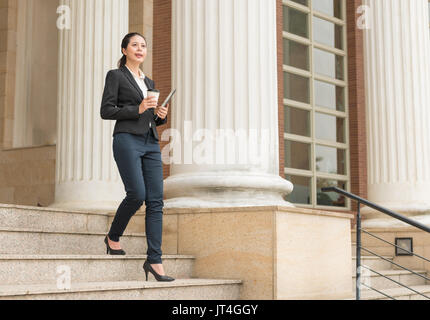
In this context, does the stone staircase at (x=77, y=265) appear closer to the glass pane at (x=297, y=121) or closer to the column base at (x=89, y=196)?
the column base at (x=89, y=196)

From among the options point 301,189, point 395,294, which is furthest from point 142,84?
point 301,189

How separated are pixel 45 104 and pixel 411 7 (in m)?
6.72

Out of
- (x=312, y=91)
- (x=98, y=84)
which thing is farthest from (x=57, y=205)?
(x=312, y=91)

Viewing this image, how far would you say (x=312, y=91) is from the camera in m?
A: 14.8

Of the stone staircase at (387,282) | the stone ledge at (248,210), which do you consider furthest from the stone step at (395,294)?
the stone ledge at (248,210)

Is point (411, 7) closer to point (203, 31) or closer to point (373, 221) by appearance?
point (373, 221)

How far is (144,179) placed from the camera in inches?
237

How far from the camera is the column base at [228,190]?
24.5 feet

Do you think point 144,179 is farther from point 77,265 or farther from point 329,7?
point 329,7

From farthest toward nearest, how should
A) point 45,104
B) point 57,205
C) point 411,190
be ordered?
1. point 45,104
2. point 411,190
3. point 57,205

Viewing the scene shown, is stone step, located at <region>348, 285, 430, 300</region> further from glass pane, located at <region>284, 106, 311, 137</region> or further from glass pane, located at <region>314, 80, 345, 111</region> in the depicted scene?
glass pane, located at <region>314, 80, 345, 111</region>

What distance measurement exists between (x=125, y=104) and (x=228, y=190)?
1.91 metres

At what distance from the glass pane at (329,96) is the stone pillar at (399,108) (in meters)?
3.00

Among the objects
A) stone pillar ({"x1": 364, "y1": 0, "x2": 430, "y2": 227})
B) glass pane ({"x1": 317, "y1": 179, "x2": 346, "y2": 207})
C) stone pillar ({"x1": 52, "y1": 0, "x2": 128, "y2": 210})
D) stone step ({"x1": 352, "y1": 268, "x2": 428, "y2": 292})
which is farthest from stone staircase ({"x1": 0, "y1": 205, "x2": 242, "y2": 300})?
glass pane ({"x1": 317, "y1": 179, "x2": 346, "y2": 207})
